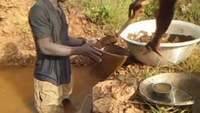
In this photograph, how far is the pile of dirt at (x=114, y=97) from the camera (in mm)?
4234

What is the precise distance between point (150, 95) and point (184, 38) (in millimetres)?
1103

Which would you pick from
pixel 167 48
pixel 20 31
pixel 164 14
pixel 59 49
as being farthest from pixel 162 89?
pixel 20 31

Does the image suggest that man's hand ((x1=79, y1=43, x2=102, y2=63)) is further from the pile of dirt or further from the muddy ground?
the muddy ground

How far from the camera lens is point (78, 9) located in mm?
7074

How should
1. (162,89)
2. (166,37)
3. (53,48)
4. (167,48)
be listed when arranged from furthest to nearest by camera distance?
(166,37), (167,48), (53,48), (162,89)

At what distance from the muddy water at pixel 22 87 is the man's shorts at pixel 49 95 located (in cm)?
29

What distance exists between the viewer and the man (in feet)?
14.4

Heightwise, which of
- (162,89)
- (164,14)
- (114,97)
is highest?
(164,14)

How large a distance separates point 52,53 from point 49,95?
Answer: 1.82 ft

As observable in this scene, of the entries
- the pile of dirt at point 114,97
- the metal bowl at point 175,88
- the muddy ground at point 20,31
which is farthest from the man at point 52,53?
the muddy ground at point 20,31

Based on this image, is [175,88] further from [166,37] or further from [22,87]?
[22,87]

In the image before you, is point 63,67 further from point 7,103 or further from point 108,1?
point 108,1

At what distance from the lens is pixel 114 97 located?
14.2ft

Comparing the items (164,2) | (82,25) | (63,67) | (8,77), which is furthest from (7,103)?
(164,2)
